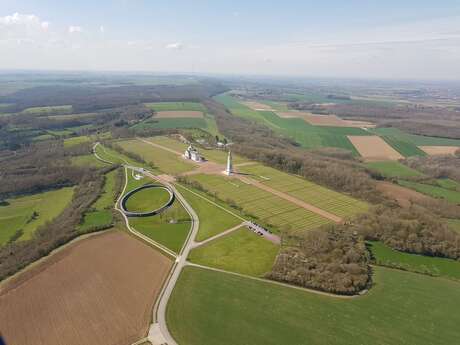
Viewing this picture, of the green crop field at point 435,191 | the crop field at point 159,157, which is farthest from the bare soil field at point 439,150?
the crop field at point 159,157

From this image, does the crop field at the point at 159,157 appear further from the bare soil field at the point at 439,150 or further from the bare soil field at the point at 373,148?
the bare soil field at the point at 439,150

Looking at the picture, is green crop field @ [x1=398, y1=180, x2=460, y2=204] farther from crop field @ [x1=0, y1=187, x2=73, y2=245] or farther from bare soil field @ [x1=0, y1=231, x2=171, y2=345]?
crop field @ [x1=0, y1=187, x2=73, y2=245]

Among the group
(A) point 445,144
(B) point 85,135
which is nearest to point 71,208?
(B) point 85,135

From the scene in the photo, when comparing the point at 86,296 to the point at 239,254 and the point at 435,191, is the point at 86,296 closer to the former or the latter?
the point at 239,254

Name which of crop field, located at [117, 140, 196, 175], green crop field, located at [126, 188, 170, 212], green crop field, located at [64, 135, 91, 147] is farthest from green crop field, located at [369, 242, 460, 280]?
green crop field, located at [64, 135, 91, 147]

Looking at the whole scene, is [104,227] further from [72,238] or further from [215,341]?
[215,341]

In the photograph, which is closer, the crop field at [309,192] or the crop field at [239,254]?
the crop field at [239,254]
